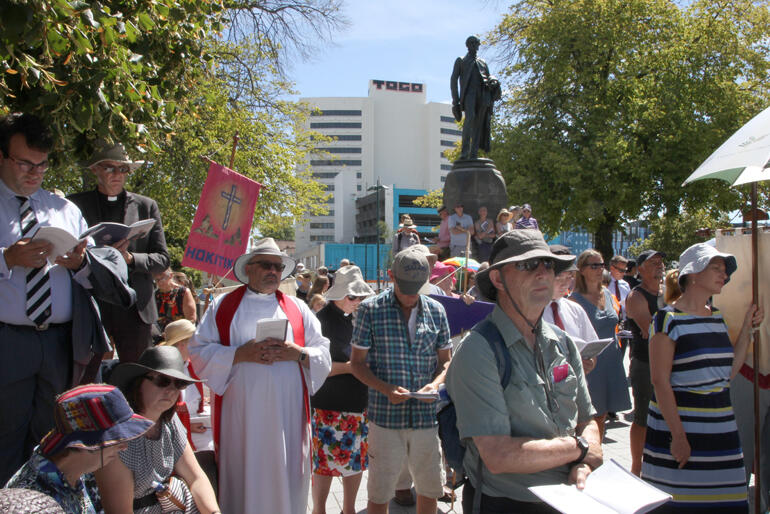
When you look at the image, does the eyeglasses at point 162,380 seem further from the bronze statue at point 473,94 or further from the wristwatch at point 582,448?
the bronze statue at point 473,94

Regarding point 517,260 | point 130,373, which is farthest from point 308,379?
point 517,260

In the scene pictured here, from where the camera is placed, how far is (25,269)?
320 cm

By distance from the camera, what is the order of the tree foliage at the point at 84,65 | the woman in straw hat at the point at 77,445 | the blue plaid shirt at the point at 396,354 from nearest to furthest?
the woman in straw hat at the point at 77,445 → the tree foliage at the point at 84,65 → the blue plaid shirt at the point at 396,354

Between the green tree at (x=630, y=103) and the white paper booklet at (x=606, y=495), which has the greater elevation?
the green tree at (x=630, y=103)

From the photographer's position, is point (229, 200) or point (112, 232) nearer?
point (112, 232)

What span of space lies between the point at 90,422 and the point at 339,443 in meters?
2.81

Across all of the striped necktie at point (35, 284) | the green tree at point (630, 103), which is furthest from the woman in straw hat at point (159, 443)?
the green tree at point (630, 103)

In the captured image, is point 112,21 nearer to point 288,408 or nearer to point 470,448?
point 288,408

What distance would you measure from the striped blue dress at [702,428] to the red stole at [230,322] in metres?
2.39

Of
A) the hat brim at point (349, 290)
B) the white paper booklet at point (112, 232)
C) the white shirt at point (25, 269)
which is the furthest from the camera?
the hat brim at point (349, 290)

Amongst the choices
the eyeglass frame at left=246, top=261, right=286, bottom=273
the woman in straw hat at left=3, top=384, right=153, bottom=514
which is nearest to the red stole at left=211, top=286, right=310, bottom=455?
the eyeglass frame at left=246, top=261, right=286, bottom=273

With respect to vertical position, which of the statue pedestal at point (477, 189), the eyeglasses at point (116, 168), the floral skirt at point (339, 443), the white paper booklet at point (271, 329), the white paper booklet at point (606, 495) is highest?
the statue pedestal at point (477, 189)

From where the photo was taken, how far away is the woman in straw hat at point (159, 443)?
313 cm

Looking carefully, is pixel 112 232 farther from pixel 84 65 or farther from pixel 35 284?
pixel 84 65
